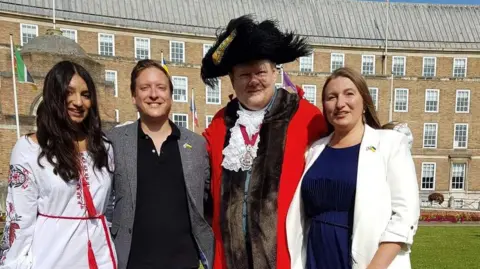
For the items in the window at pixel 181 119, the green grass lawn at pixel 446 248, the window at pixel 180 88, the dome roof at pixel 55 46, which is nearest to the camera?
the green grass lawn at pixel 446 248

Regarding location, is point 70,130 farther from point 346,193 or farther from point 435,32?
point 435,32

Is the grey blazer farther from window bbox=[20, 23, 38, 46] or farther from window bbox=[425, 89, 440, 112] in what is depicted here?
window bbox=[425, 89, 440, 112]

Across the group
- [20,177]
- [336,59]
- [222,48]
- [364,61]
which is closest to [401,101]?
[364,61]

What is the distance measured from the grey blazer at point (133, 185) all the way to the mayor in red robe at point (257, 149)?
0.13 m

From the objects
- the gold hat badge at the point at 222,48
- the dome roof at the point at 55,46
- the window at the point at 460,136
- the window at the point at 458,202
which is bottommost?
the window at the point at 458,202

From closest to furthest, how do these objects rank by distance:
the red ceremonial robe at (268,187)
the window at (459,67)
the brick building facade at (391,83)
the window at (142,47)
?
the red ceremonial robe at (268,187) → the brick building facade at (391,83) → the window at (142,47) → the window at (459,67)

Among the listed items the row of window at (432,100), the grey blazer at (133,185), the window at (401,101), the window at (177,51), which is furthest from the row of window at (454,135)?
the grey blazer at (133,185)

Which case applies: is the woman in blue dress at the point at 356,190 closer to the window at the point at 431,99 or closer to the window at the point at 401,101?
the window at the point at 401,101

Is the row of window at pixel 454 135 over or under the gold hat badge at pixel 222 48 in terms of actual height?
under

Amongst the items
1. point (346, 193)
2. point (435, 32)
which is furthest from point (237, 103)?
point (435, 32)

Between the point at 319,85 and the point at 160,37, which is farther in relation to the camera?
the point at 319,85

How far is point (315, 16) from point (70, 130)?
36.4 metres

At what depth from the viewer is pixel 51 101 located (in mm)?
2609

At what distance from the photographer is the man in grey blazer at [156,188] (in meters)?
2.97
